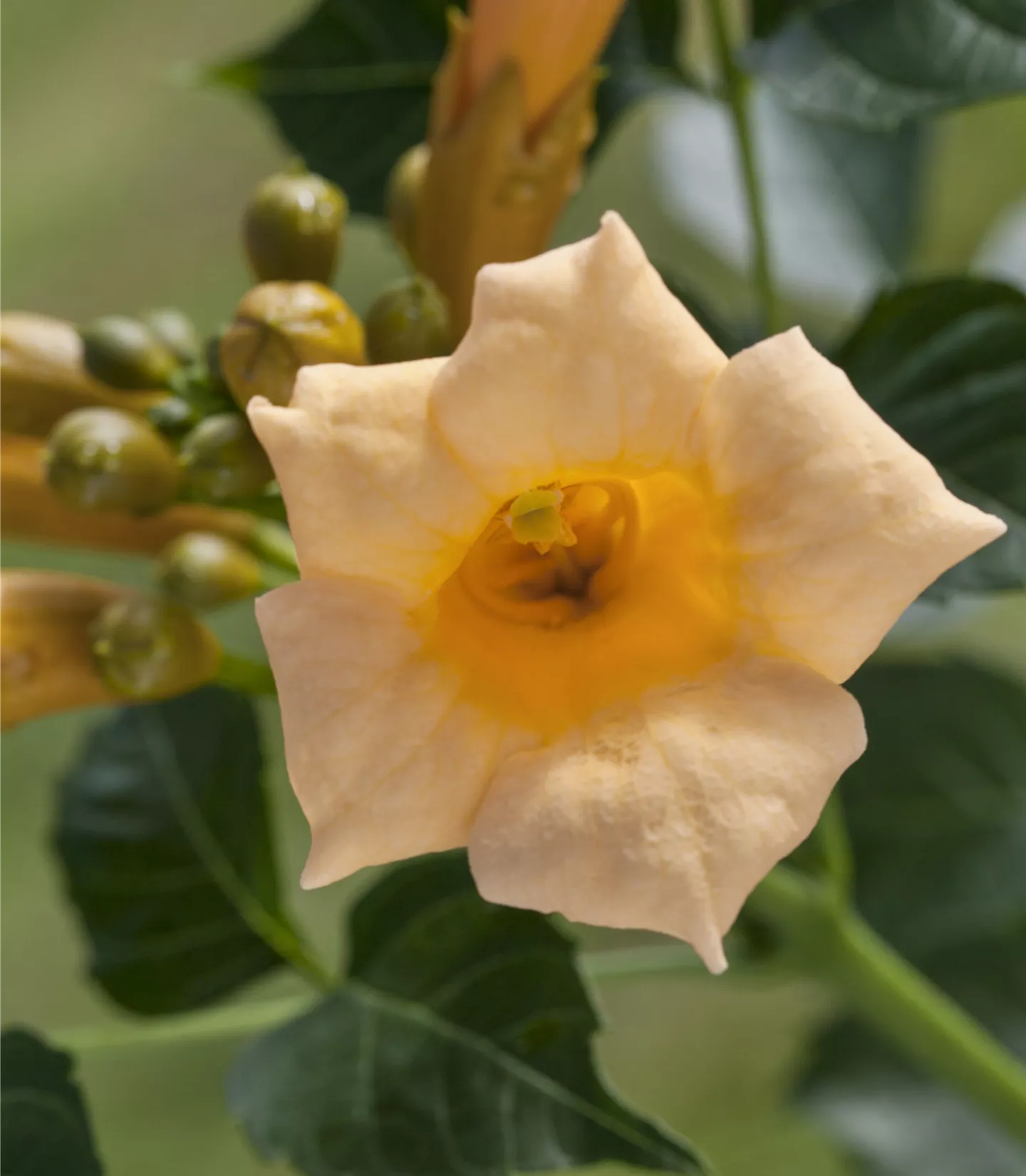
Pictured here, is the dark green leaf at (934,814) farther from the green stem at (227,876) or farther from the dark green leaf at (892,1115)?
the green stem at (227,876)

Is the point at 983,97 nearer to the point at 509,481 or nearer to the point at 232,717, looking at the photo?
the point at 509,481

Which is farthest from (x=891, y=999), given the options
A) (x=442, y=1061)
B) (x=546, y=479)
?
(x=546, y=479)

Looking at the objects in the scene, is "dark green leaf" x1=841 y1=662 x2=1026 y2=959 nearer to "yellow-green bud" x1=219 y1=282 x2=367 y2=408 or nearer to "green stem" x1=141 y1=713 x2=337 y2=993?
"green stem" x1=141 y1=713 x2=337 y2=993

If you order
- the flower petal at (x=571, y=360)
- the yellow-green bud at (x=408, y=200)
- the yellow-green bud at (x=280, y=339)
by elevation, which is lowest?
the yellow-green bud at (x=408, y=200)

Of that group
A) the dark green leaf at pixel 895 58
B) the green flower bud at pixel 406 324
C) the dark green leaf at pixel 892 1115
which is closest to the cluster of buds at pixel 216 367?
the green flower bud at pixel 406 324

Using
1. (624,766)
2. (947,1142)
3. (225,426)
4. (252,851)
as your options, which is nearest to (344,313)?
(225,426)

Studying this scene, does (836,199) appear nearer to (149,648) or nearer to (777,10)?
(777,10)

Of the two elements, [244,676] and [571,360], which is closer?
[571,360]

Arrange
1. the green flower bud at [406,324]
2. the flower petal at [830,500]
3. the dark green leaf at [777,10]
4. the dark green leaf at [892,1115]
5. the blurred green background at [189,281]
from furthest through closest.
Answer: the blurred green background at [189,281], the dark green leaf at [892,1115], the dark green leaf at [777,10], the green flower bud at [406,324], the flower petal at [830,500]
